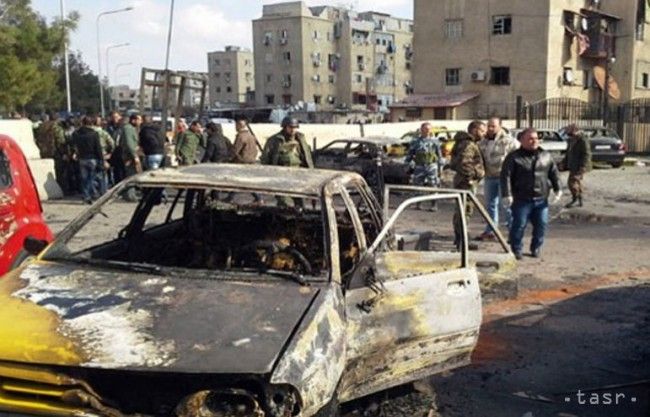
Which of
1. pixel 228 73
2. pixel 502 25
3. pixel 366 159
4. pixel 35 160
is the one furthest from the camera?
pixel 228 73

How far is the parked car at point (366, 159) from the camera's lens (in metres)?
15.5

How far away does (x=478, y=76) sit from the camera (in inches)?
1785

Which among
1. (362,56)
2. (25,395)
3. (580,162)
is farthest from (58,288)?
(362,56)

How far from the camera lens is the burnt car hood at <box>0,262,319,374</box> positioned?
2959 mm

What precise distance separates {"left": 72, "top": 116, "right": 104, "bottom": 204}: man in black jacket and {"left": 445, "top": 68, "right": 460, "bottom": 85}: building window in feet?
120

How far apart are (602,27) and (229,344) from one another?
50645mm

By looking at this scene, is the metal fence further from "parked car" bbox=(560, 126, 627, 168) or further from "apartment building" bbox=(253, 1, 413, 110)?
"apartment building" bbox=(253, 1, 413, 110)

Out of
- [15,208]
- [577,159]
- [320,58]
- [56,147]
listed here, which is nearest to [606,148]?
[577,159]

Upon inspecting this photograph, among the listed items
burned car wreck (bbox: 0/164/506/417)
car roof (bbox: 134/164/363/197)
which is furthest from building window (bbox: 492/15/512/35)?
car roof (bbox: 134/164/363/197)

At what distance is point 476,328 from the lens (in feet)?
14.6

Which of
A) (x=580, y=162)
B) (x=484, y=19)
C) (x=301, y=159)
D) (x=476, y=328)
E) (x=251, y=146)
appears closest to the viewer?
(x=476, y=328)

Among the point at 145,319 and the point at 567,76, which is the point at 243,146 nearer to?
the point at 145,319

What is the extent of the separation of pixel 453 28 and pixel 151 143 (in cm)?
3695

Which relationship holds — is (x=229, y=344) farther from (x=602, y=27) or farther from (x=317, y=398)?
(x=602, y=27)
